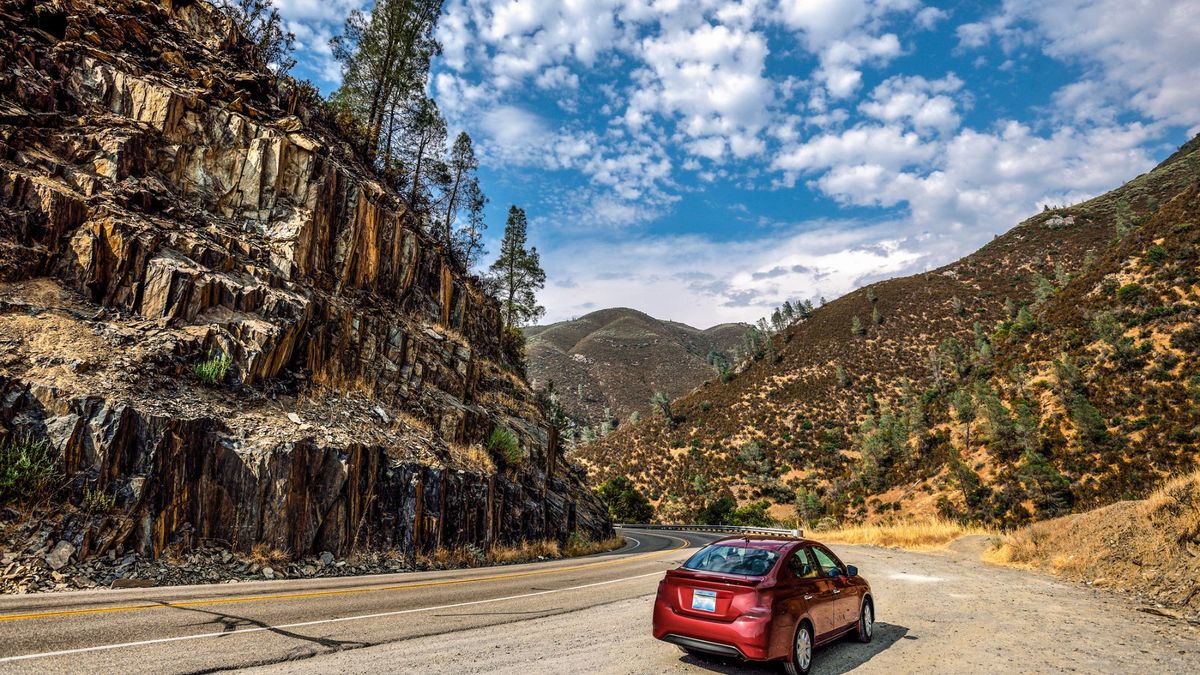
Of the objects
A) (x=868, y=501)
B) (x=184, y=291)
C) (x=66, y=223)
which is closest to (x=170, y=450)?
(x=184, y=291)

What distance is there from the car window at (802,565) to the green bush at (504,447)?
16311mm

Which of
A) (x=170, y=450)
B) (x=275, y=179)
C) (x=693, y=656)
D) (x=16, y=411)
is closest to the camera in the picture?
(x=693, y=656)

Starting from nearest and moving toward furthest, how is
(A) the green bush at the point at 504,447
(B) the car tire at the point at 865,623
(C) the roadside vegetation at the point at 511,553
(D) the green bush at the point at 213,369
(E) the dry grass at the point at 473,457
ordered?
1. (B) the car tire at the point at 865,623
2. (D) the green bush at the point at 213,369
3. (C) the roadside vegetation at the point at 511,553
4. (E) the dry grass at the point at 473,457
5. (A) the green bush at the point at 504,447

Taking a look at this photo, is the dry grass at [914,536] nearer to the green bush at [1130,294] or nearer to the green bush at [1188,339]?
the green bush at [1188,339]

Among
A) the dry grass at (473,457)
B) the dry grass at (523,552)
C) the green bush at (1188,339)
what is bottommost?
the dry grass at (523,552)

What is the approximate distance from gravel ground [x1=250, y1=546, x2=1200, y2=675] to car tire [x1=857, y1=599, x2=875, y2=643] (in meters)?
0.16

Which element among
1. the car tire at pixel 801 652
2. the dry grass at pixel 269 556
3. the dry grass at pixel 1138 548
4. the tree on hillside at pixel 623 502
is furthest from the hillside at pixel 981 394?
the dry grass at pixel 269 556

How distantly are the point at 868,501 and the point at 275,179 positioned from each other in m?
49.9

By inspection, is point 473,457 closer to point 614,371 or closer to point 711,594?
point 711,594

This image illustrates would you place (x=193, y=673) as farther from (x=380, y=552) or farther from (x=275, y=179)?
(x=275, y=179)

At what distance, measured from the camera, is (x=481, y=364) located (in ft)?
88.1

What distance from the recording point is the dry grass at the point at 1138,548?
10375 mm

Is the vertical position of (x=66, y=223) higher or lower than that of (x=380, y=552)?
higher

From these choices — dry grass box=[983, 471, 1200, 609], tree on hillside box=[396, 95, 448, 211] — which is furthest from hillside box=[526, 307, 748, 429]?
dry grass box=[983, 471, 1200, 609]
